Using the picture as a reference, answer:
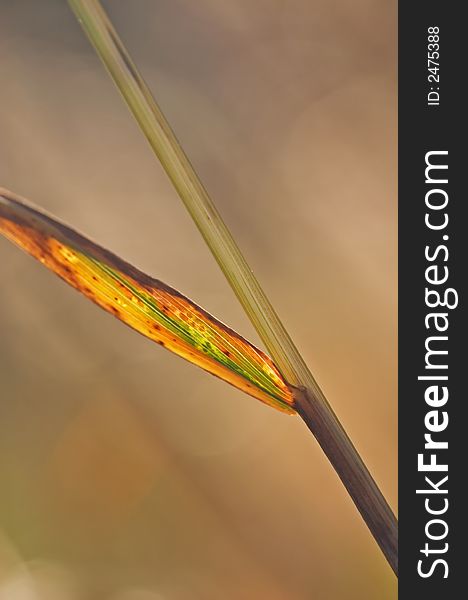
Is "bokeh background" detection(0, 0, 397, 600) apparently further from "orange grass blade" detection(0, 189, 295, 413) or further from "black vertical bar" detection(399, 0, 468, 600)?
"orange grass blade" detection(0, 189, 295, 413)

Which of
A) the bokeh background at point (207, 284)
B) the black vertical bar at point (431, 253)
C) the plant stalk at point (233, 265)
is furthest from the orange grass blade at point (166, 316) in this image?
the bokeh background at point (207, 284)

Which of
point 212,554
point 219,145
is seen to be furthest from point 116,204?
point 212,554

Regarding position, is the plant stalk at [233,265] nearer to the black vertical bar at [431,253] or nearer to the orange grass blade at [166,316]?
the orange grass blade at [166,316]

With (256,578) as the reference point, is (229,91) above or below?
above

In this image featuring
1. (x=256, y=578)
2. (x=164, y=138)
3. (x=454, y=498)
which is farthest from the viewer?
(x=256, y=578)

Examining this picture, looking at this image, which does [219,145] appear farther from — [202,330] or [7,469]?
[202,330]
